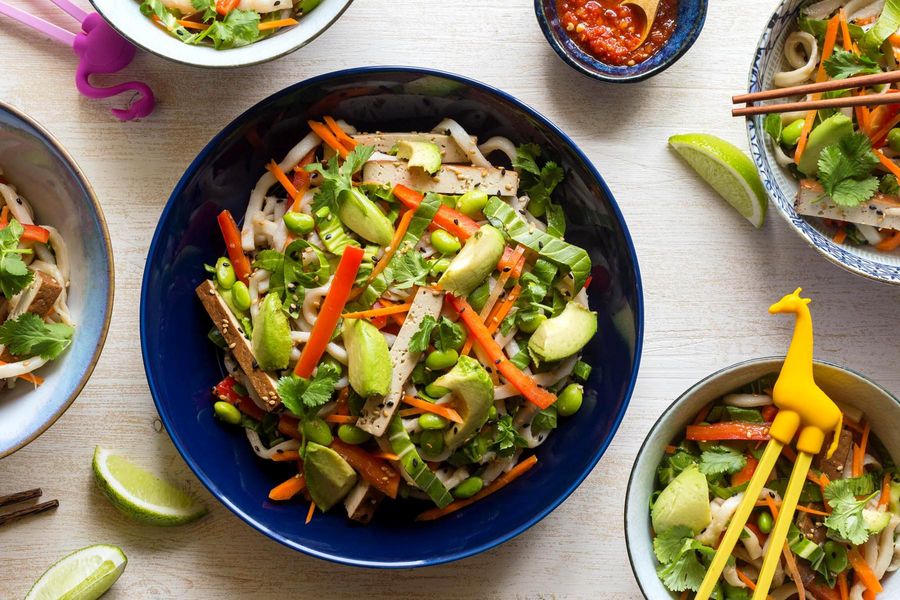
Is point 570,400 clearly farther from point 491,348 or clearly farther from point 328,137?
point 328,137

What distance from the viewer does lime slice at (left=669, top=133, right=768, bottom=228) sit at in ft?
9.35

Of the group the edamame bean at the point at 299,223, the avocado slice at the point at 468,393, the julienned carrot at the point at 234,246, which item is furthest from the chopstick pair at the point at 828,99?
the julienned carrot at the point at 234,246

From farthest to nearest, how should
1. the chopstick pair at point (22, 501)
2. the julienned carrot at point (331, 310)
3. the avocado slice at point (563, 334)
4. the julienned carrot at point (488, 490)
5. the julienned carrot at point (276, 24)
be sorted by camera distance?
the chopstick pair at point (22, 501) → the julienned carrot at point (488, 490) → the julienned carrot at point (276, 24) → the avocado slice at point (563, 334) → the julienned carrot at point (331, 310)

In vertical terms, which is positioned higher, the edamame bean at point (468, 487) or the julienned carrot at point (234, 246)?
the julienned carrot at point (234, 246)

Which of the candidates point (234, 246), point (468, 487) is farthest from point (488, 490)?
point (234, 246)

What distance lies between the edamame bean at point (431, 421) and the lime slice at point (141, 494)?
100 cm

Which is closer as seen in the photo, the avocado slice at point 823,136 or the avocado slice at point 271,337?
the avocado slice at point 271,337

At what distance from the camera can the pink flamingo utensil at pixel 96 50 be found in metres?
2.82

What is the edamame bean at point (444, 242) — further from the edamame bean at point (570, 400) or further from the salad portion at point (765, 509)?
the salad portion at point (765, 509)

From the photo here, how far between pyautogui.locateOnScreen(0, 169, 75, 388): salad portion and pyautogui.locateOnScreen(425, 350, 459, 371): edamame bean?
1208mm

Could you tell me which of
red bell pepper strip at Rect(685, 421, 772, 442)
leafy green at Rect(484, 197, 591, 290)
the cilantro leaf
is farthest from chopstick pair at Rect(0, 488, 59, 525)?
red bell pepper strip at Rect(685, 421, 772, 442)

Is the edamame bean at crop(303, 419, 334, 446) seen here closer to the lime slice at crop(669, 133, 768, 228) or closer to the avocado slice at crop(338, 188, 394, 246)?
the avocado slice at crop(338, 188, 394, 246)

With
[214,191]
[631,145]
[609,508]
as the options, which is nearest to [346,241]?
[214,191]

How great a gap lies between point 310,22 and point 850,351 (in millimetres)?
2369
